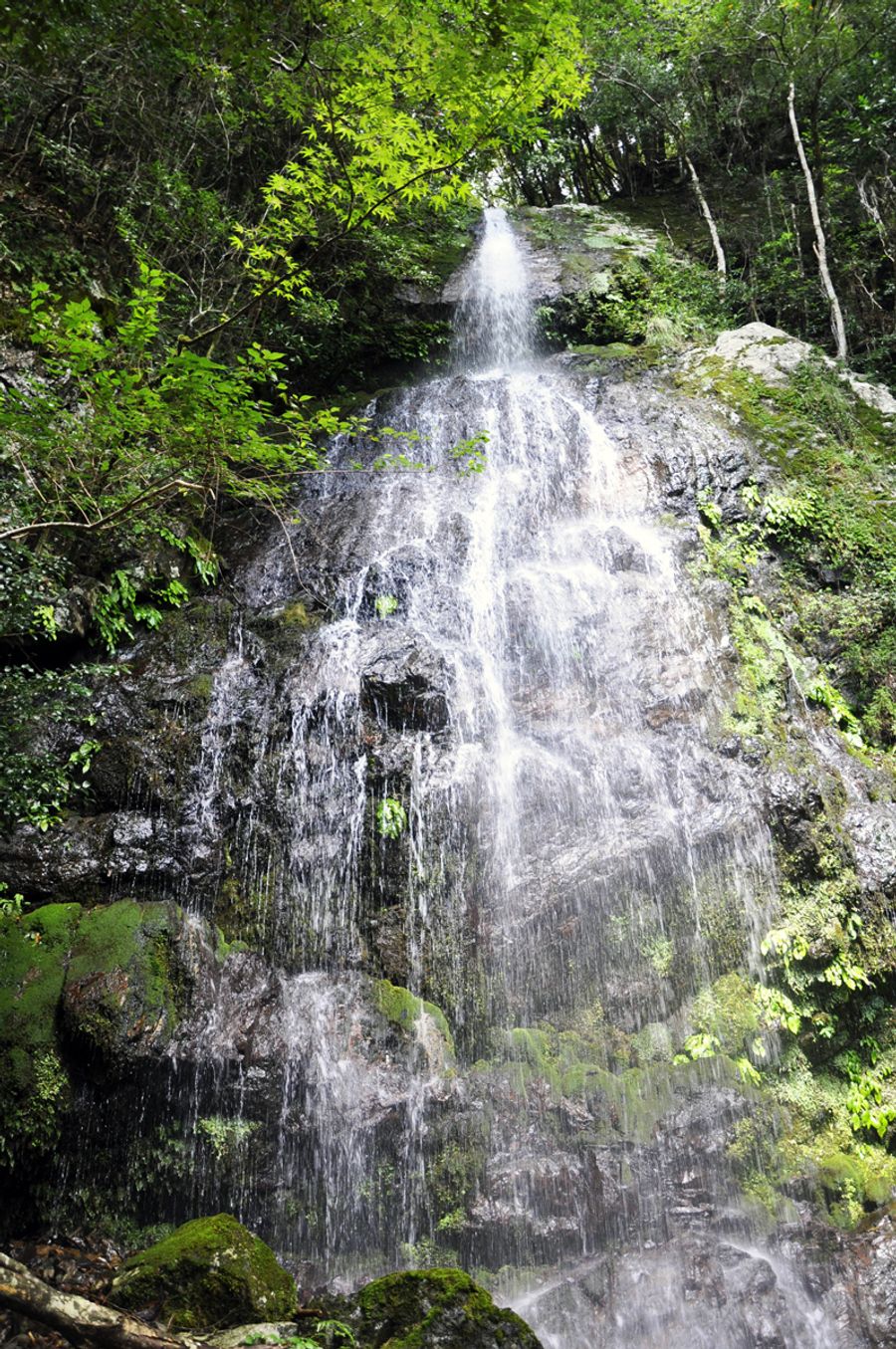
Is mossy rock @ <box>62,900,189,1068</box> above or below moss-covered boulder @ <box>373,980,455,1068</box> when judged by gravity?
above

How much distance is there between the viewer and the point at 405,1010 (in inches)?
238

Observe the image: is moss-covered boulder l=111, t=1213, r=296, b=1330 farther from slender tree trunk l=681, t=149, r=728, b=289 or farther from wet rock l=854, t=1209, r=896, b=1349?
slender tree trunk l=681, t=149, r=728, b=289

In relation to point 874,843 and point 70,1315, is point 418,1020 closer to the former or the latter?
point 70,1315

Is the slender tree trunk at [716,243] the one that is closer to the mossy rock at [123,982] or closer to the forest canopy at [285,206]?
the forest canopy at [285,206]

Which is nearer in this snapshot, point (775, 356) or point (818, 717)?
point (818, 717)

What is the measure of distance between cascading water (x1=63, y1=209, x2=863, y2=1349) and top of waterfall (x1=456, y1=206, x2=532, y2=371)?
5.46 m

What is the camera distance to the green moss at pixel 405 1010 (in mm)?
5974

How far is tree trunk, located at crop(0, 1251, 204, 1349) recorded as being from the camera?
9.82ft

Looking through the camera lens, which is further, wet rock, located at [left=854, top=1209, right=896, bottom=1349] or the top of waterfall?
the top of waterfall

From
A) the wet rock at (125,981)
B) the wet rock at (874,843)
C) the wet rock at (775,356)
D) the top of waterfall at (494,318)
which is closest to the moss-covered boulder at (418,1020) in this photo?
the wet rock at (125,981)

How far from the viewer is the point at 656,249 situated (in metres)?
15.1

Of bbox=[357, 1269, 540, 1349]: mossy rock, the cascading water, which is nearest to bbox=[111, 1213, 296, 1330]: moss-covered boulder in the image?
bbox=[357, 1269, 540, 1349]: mossy rock

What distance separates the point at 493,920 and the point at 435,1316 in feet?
9.47

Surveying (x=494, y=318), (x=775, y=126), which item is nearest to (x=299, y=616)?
(x=494, y=318)
